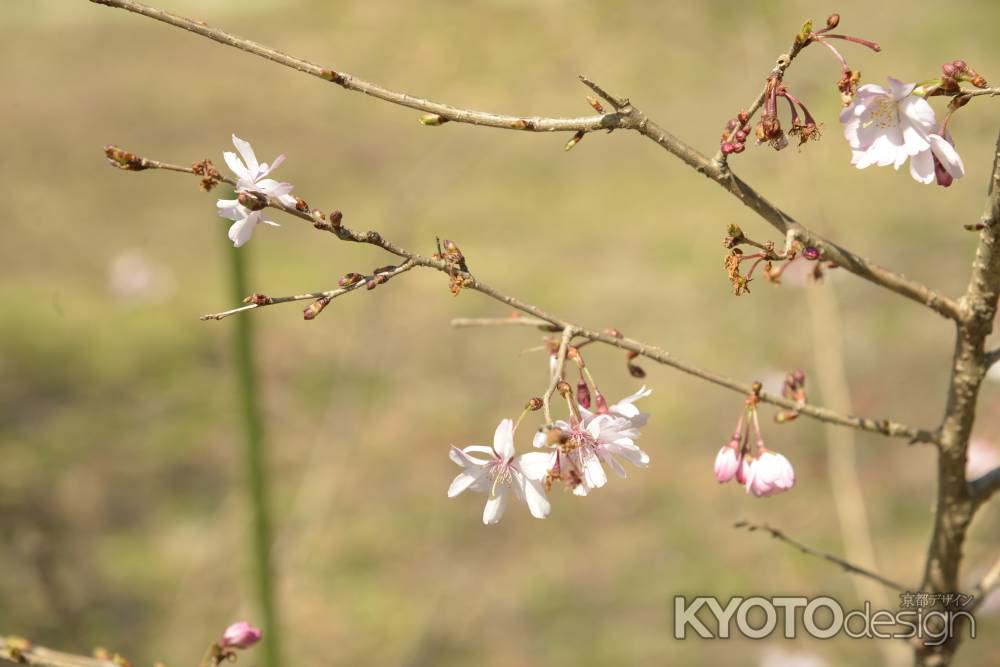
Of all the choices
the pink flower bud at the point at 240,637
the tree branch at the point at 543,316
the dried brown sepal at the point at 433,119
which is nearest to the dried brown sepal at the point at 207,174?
the tree branch at the point at 543,316

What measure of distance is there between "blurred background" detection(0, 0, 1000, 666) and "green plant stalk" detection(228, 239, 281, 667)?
221 millimetres

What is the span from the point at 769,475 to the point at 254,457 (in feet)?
2.14

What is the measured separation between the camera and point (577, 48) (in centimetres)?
368

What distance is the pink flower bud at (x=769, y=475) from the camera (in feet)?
2.26

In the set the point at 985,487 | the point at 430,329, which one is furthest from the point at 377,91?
the point at 430,329

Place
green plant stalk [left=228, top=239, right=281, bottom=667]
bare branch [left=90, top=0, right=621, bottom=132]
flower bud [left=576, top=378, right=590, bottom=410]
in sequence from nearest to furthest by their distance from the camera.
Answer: bare branch [left=90, top=0, right=621, bottom=132]
flower bud [left=576, top=378, right=590, bottom=410]
green plant stalk [left=228, top=239, right=281, bottom=667]

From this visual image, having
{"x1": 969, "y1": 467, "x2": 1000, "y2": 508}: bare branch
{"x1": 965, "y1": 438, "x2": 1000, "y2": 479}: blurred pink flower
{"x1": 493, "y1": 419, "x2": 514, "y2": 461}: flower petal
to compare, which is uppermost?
{"x1": 965, "y1": 438, "x2": 1000, "y2": 479}: blurred pink flower

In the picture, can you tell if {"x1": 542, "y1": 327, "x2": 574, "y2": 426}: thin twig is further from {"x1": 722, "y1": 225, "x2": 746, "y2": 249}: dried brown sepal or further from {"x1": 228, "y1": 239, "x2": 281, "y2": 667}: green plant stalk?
{"x1": 228, "y1": 239, "x2": 281, "y2": 667}: green plant stalk

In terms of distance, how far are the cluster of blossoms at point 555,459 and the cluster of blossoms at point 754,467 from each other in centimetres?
11

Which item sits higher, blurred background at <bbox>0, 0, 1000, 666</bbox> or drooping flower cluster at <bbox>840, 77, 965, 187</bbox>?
blurred background at <bbox>0, 0, 1000, 666</bbox>

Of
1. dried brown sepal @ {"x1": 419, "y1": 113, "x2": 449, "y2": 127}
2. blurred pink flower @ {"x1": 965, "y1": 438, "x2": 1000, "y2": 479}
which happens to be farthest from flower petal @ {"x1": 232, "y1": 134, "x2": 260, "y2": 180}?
blurred pink flower @ {"x1": 965, "y1": 438, "x2": 1000, "y2": 479}

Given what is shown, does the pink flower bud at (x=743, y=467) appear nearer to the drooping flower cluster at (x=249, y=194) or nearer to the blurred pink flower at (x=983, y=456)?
A: the drooping flower cluster at (x=249, y=194)

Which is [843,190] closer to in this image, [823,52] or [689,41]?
[689,41]

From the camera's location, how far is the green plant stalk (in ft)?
3.53
